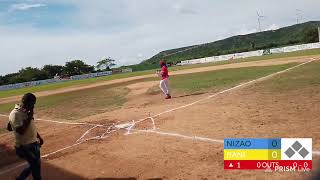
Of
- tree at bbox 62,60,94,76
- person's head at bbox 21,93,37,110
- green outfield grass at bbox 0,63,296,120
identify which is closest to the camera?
person's head at bbox 21,93,37,110

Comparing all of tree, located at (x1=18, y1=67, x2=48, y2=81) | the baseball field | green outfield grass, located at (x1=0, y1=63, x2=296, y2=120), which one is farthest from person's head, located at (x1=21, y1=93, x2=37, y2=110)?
tree, located at (x1=18, y1=67, x2=48, y2=81)

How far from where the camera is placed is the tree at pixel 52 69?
114m

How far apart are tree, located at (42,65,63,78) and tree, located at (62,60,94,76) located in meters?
1.63

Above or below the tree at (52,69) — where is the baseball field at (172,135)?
below

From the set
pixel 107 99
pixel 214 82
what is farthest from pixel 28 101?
pixel 214 82

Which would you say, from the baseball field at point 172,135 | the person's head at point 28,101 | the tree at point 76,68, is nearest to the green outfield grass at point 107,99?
the baseball field at point 172,135

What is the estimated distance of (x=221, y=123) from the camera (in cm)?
1117

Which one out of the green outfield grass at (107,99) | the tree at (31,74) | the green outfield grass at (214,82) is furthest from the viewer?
the tree at (31,74)

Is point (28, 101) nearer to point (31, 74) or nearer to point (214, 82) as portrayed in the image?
point (214, 82)
